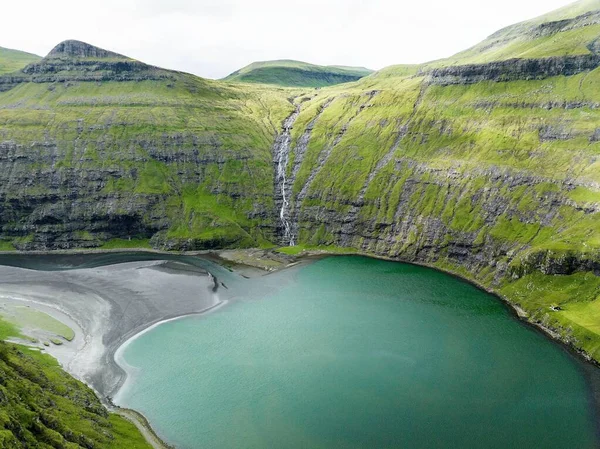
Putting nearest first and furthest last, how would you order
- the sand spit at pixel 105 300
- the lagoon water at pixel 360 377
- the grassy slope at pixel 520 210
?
the lagoon water at pixel 360 377, the sand spit at pixel 105 300, the grassy slope at pixel 520 210

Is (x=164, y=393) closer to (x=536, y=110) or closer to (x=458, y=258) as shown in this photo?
(x=458, y=258)

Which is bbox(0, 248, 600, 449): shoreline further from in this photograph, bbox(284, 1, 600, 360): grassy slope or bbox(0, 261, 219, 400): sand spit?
bbox(284, 1, 600, 360): grassy slope

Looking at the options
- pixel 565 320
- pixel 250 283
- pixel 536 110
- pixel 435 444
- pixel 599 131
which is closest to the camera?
pixel 435 444

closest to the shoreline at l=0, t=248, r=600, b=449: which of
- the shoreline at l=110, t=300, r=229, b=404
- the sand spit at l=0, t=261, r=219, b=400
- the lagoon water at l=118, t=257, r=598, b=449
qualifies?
the shoreline at l=110, t=300, r=229, b=404

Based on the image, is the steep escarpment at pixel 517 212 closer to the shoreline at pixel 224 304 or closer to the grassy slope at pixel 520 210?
the grassy slope at pixel 520 210

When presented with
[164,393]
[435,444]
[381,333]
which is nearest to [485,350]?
[381,333]

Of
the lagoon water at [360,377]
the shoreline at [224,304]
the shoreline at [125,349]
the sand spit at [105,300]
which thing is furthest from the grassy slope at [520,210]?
the shoreline at [125,349]

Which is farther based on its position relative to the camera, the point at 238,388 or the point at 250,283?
the point at 250,283
